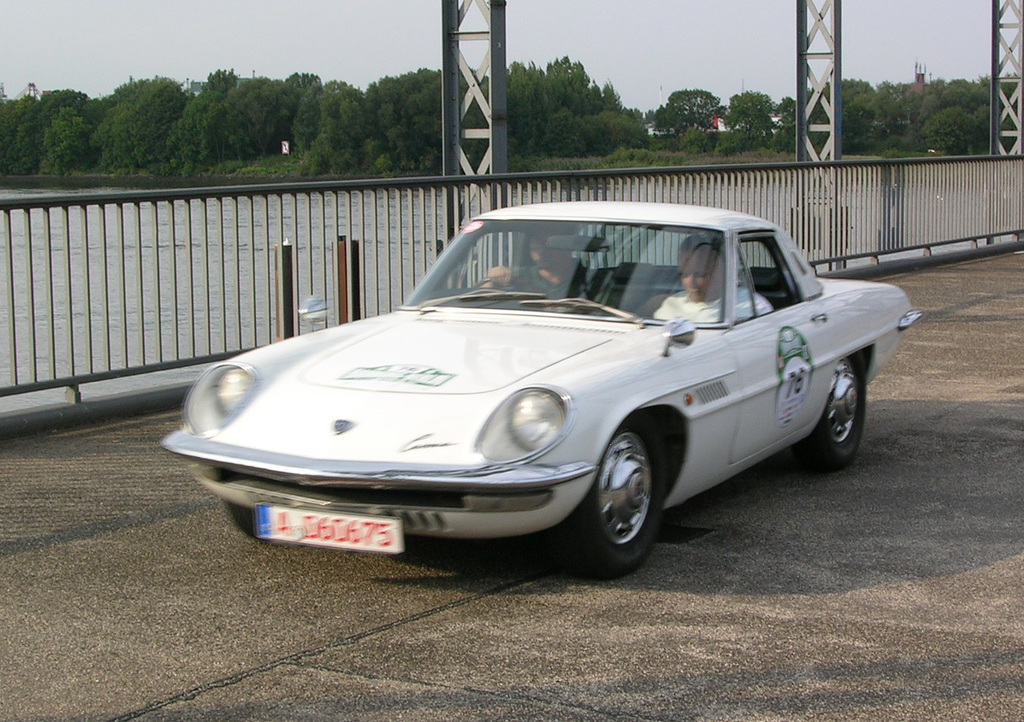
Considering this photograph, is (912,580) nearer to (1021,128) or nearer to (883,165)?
(883,165)

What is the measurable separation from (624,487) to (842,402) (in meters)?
2.15

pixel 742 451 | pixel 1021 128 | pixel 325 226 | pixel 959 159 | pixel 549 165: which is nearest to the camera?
pixel 742 451

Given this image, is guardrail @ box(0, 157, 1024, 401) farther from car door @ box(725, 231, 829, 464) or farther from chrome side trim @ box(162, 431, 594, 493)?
chrome side trim @ box(162, 431, 594, 493)

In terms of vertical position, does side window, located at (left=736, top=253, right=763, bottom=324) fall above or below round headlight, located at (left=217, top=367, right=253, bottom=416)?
above

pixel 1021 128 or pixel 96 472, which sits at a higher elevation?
pixel 1021 128

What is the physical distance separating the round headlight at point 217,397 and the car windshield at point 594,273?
106 centimetres

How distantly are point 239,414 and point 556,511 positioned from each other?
1.22m

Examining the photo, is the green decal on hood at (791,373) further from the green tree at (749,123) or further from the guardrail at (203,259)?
the green tree at (749,123)

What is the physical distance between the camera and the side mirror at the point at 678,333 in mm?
5359

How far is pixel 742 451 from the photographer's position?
5855 millimetres

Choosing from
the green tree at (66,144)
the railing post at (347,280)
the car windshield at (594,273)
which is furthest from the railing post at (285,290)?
the car windshield at (594,273)

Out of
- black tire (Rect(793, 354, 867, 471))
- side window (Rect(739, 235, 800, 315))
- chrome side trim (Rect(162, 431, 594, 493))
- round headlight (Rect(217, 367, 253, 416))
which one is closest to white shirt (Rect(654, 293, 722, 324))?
side window (Rect(739, 235, 800, 315))

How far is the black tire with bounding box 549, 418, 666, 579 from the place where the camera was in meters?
4.89

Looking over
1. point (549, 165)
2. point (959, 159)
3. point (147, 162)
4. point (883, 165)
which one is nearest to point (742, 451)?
point (147, 162)
